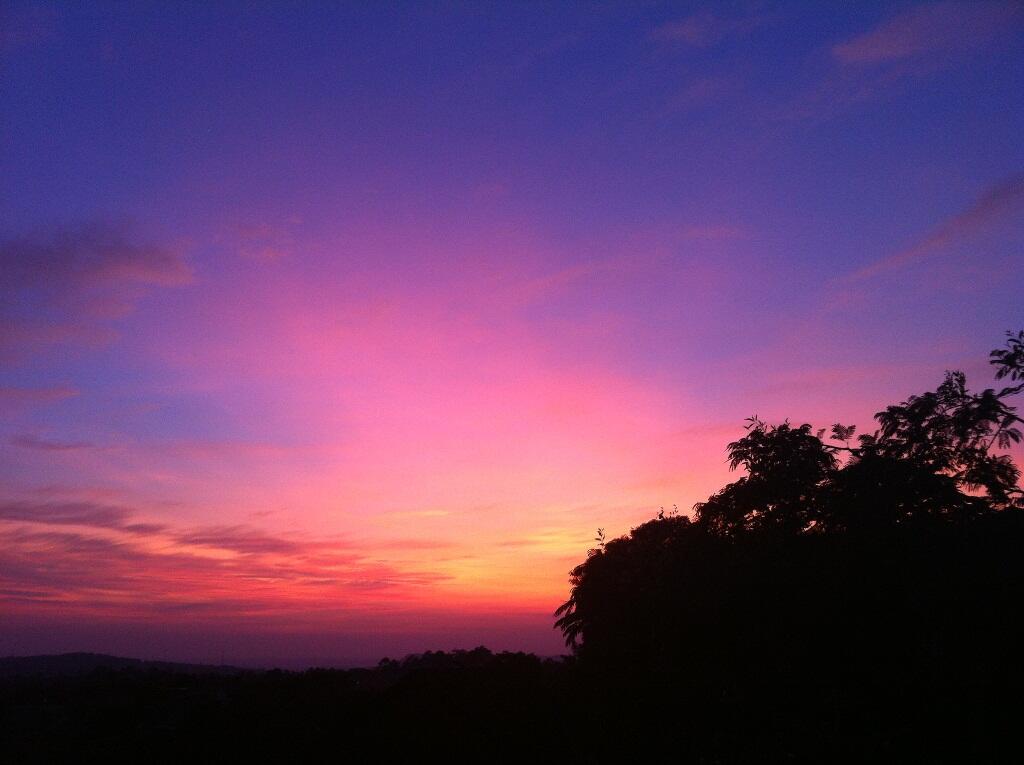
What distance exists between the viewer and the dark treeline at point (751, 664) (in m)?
14.5

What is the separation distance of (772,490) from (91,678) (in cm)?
2125

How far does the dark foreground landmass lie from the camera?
13.8m

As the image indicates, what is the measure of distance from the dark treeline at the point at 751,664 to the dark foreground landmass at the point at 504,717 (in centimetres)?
5

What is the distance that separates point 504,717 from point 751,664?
6735mm

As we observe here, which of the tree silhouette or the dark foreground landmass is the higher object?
the tree silhouette

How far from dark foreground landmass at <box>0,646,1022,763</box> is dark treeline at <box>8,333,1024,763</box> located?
0.17 feet

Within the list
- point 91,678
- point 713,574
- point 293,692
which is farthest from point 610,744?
point 91,678

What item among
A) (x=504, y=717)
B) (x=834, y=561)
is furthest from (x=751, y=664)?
(x=504, y=717)

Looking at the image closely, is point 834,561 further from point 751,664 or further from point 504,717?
point 504,717

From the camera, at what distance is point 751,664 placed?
16.7 m

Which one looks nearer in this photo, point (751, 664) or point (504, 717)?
point (751, 664)

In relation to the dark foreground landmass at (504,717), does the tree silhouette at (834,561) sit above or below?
above

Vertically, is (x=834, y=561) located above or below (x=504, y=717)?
above

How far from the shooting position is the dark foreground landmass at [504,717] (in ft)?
45.3
